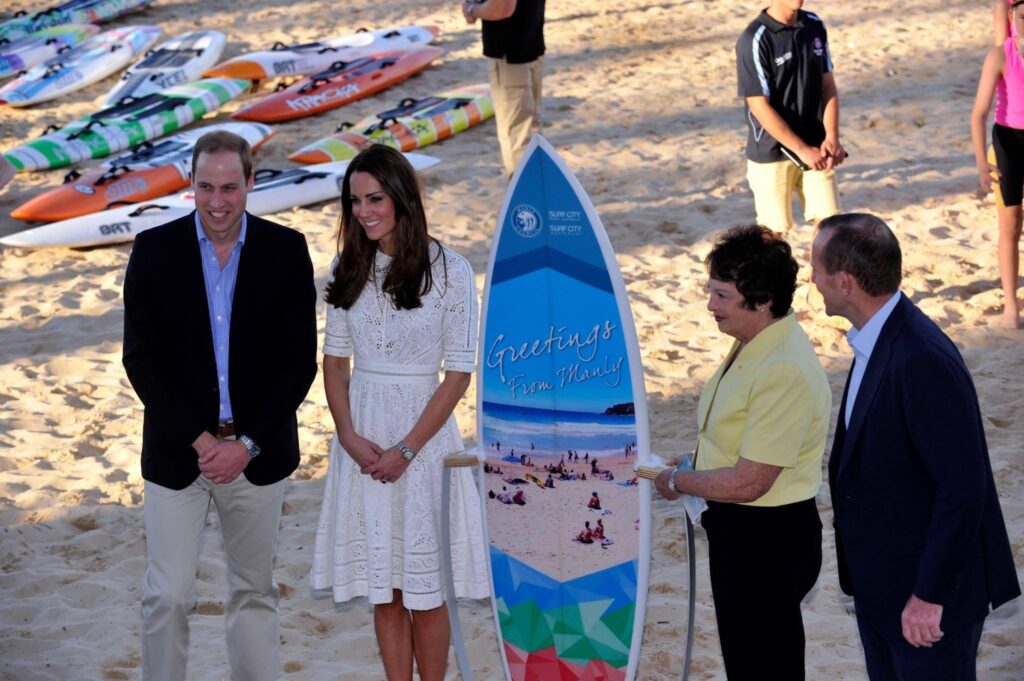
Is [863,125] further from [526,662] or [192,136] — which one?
[526,662]

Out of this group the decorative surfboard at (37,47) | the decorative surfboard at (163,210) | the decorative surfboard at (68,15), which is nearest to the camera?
the decorative surfboard at (163,210)

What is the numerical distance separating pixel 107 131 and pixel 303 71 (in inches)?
97.2

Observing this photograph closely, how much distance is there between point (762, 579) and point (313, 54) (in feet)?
33.8

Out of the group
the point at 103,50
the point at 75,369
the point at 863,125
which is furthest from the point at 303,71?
the point at 75,369

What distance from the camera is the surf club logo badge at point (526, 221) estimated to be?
3604 mm

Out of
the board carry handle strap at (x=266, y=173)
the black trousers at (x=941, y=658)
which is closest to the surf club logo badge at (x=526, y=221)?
the black trousers at (x=941, y=658)

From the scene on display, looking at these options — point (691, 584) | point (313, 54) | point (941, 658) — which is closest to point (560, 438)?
point (691, 584)

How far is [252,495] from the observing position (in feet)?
11.8

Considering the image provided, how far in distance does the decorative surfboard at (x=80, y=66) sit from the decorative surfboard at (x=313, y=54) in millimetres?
990

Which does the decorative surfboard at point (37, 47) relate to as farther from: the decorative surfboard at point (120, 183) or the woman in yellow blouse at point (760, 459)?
the woman in yellow blouse at point (760, 459)

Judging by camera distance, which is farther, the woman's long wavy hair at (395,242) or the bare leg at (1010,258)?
the bare leg at (1010,258)

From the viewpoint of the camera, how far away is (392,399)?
3.61 m

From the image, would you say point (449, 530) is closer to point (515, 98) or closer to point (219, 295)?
point (219, 295)

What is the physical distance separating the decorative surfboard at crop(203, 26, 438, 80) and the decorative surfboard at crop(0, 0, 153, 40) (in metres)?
2.35
